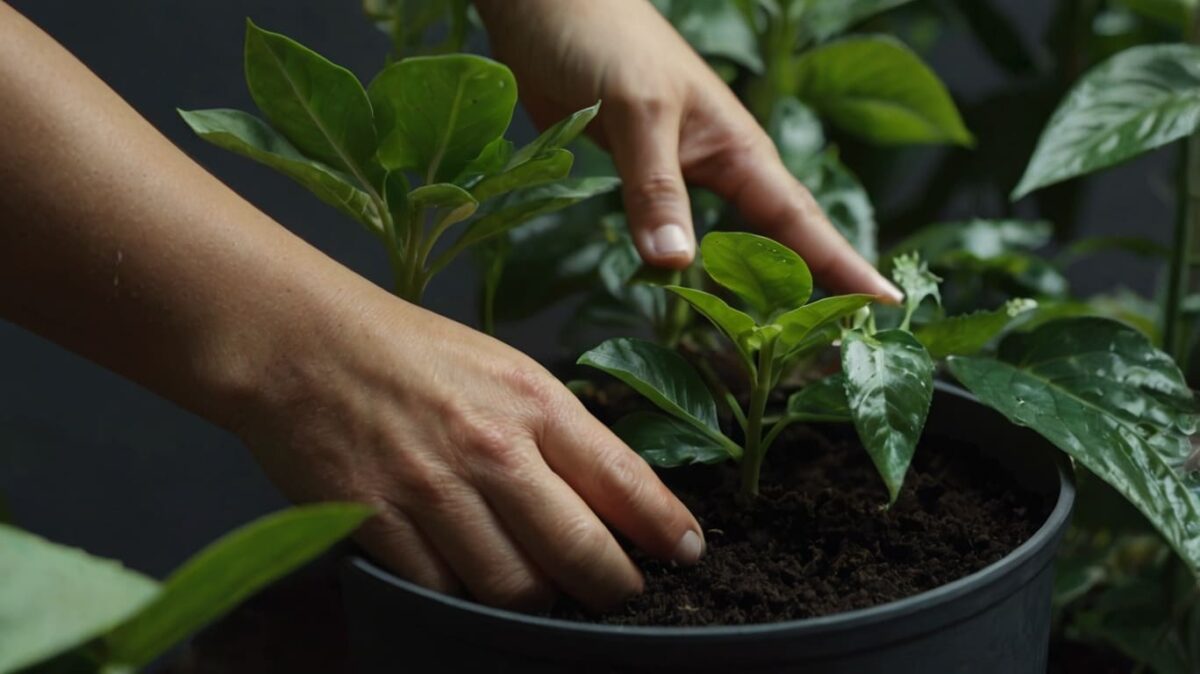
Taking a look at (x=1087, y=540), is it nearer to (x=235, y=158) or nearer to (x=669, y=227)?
(x=669, y=227)

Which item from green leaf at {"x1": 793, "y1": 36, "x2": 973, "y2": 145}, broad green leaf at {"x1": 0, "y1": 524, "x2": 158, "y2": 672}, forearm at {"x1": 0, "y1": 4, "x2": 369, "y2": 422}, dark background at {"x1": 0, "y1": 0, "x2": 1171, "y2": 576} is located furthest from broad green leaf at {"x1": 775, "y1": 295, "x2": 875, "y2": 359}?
dark background at {"x1": 0, "y1": 0, "x2": 1171, "y2": 576}

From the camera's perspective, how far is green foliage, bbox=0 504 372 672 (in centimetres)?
28

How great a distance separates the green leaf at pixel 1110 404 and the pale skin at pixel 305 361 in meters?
0.21

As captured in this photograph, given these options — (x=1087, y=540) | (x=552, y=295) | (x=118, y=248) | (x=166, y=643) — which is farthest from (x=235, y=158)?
(x=1087, y=540)

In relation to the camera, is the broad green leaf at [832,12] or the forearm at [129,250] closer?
the forearm at [129,250]

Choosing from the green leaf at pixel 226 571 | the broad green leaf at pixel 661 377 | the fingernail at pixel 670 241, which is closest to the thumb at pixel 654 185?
the fingernail at pixel 670 241

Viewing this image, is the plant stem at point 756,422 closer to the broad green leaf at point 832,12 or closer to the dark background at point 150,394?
the broad green leaf at point 832,12


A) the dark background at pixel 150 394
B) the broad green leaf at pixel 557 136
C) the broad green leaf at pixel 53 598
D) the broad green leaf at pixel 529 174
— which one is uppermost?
the broad green leaf at pixel 53 598

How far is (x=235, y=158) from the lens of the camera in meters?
1.11

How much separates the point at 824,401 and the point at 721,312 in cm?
10

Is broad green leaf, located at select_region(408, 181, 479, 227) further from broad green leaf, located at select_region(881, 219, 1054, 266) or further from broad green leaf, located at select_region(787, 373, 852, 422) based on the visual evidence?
broad green leaf, located at select_region(881, 219, 1054, 266)

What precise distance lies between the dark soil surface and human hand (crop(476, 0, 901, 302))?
0.12m

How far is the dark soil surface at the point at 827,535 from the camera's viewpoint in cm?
59

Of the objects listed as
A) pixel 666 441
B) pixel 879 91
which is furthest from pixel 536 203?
pixel 879 91
